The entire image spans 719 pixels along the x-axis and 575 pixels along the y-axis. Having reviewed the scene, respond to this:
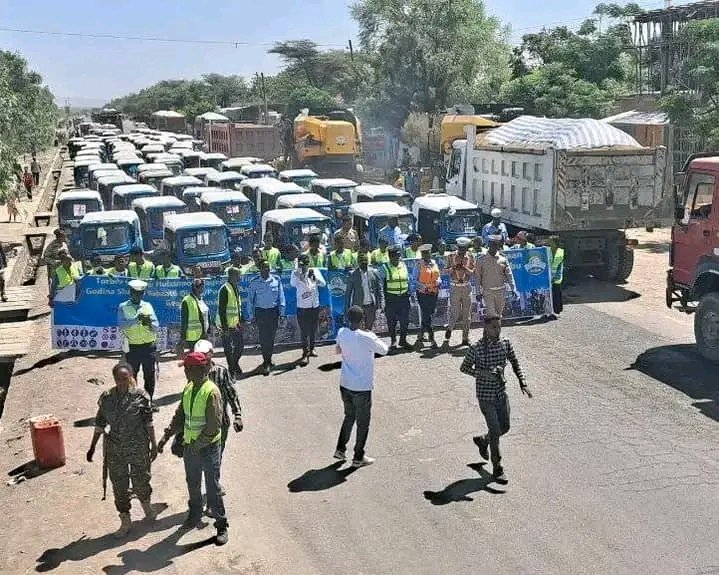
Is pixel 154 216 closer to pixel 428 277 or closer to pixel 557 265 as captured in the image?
pixel 428 277

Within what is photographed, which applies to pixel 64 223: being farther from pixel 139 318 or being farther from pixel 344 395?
pixel 344 395

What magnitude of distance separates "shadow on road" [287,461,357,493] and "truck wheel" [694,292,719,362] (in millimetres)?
6164

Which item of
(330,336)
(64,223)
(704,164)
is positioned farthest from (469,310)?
(64,223)

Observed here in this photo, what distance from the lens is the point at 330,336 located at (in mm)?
14617

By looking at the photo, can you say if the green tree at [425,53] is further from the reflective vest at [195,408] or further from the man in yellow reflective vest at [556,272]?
the reflective vest at [195,408]

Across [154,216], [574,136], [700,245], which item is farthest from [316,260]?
[154,216]

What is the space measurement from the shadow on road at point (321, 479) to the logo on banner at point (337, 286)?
18.4 ft

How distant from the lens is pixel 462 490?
8.60 m

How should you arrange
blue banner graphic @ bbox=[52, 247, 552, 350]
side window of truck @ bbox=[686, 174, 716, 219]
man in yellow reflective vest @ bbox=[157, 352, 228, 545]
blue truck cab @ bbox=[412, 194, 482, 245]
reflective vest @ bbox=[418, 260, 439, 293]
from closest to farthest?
man in yellow reflective vest @ bbox=[157, 352, 228, 545]
side window of truck @ bbox=[686, 174, 716, 219]
blue banner graphic @ bbox=[52, 247, 552, 350]
reflective vest @ bbox=[418, 260, 439, 293]
blue truck cab @ bbox=[412, 194, 482, 245]

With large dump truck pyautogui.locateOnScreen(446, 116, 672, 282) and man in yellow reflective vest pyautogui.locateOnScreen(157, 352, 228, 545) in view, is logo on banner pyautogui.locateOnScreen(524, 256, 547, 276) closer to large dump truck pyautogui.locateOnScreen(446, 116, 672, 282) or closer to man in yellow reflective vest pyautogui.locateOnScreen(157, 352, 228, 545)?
large dump truck pyautogui.locateOnScreen(446, 116, 672, 282)

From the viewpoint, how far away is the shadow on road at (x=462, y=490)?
8.41 meters

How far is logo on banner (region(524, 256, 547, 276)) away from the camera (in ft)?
51.6

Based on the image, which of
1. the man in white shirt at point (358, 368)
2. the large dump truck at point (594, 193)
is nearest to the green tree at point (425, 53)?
the large dump truck at point (594, 193)

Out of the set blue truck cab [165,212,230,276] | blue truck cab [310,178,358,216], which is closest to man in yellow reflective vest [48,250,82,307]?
blue truck cab [165,212,230,276]
